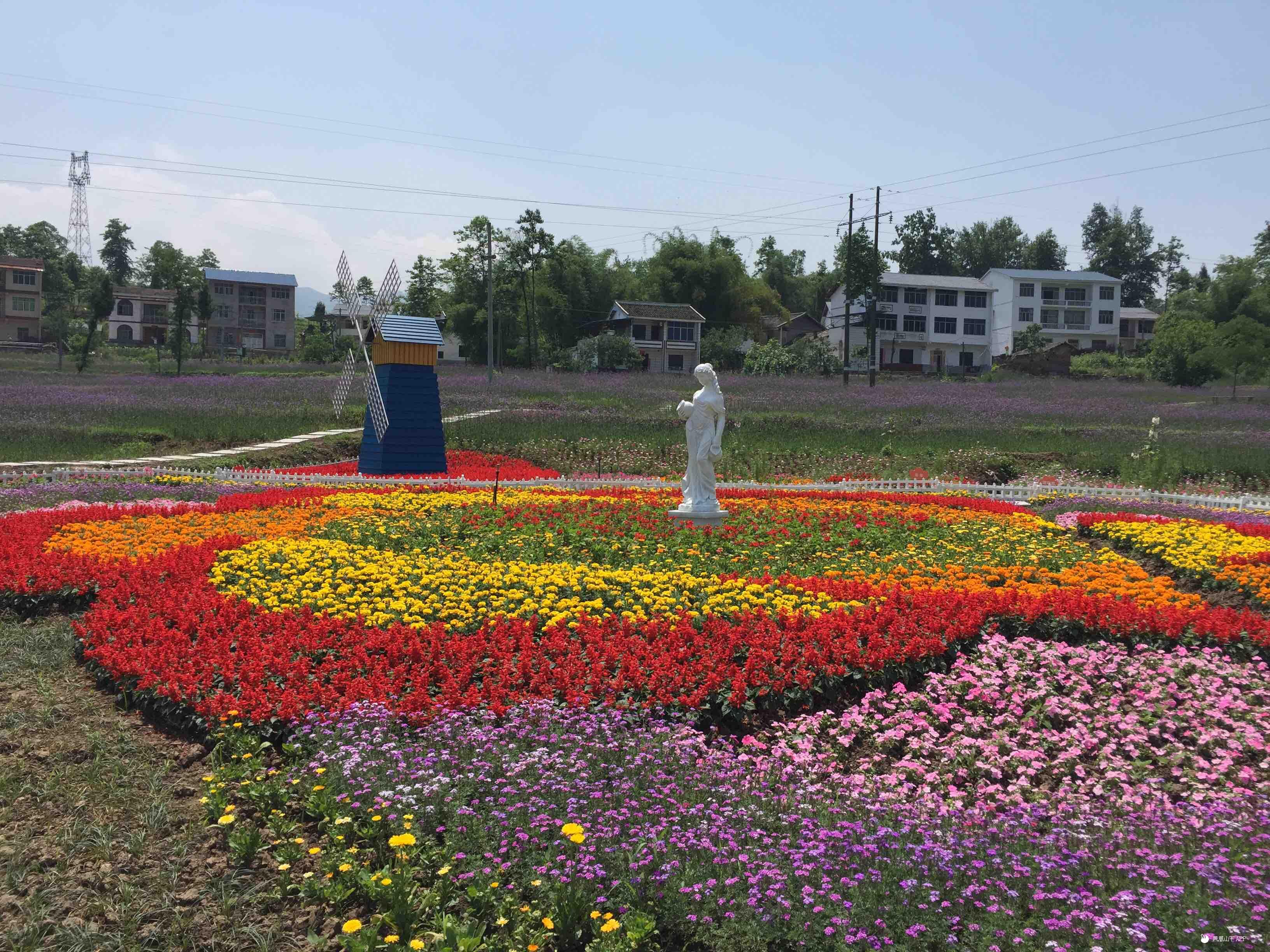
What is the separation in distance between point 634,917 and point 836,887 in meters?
0.89

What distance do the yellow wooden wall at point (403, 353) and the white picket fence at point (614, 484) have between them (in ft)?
9.41

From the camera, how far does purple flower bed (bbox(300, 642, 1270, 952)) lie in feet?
13.7

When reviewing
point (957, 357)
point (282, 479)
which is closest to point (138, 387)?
point (282, 479)

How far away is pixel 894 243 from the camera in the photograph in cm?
8625

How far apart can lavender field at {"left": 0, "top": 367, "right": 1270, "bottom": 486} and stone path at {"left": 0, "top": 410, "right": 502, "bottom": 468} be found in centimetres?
50

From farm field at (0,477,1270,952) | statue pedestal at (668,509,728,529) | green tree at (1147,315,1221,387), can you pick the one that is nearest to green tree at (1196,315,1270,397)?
green tree at (1147,315,1221,387)

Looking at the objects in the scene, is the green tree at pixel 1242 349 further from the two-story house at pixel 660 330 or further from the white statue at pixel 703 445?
the white statue at pixel 703 445

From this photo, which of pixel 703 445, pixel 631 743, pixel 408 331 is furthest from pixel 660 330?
pixel 631 743

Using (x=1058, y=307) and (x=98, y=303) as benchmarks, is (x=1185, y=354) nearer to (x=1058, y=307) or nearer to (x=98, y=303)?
(x=1058, y=307)

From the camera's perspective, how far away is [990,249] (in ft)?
298

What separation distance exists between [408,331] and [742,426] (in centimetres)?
1061

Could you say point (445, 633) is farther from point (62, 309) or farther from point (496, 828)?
point (62, 309)

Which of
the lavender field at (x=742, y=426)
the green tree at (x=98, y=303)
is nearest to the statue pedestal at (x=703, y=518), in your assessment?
the lavender field at (x=742, y=426)

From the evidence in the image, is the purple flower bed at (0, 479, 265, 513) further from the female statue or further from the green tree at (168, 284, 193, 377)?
the green tree at (168, 284, 193, 377)
